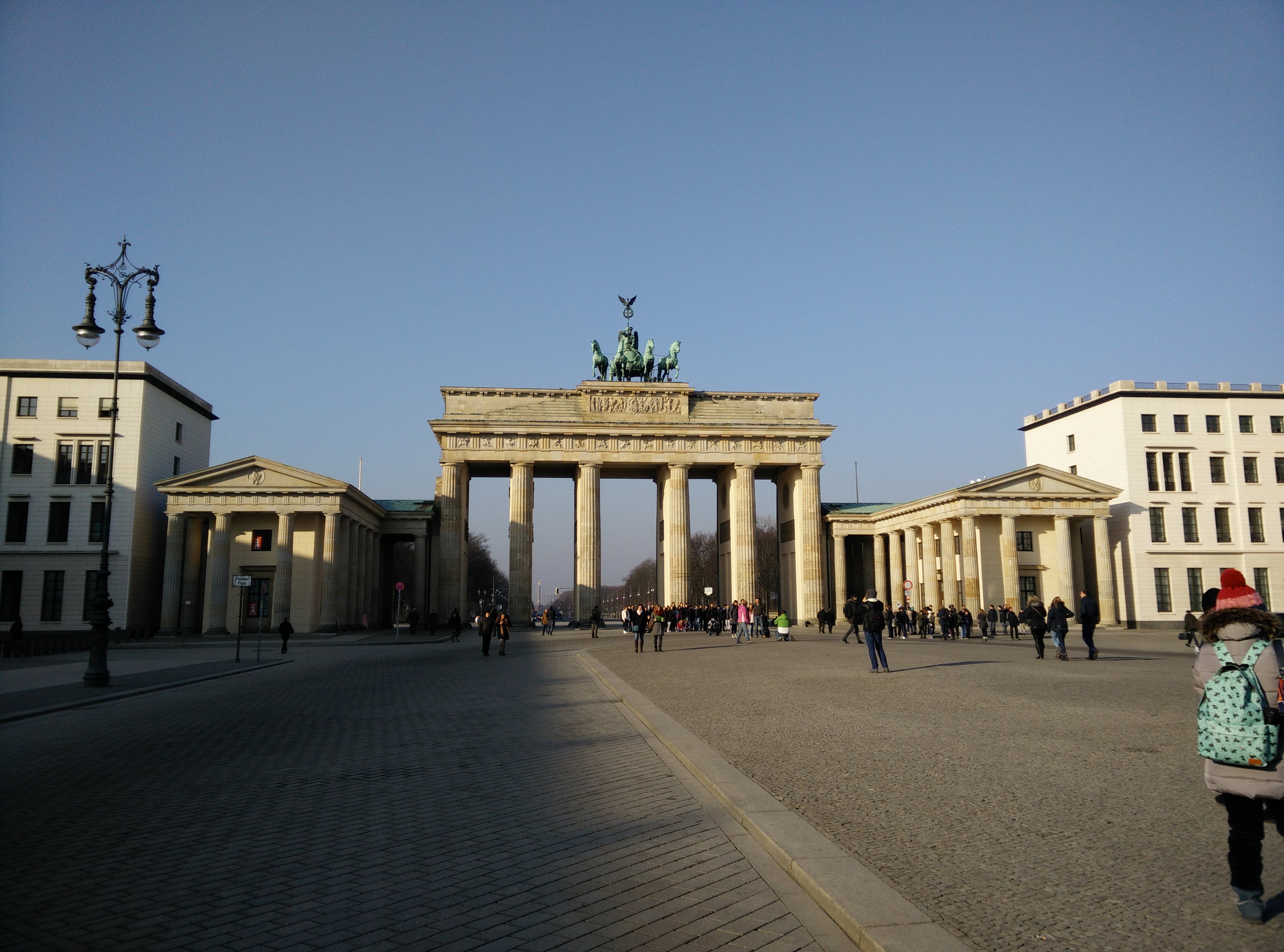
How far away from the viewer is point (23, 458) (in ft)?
172

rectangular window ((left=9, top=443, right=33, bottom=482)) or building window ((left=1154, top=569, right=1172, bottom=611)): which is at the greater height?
rectangular window ((left=9, top=443, right=33, bottom=482))

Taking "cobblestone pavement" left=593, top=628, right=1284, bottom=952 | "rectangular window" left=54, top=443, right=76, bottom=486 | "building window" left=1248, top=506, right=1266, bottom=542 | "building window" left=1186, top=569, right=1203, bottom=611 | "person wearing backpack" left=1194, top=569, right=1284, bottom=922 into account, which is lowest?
"cobblestone pavement" left=593, top=628, right=1284, bottom=952

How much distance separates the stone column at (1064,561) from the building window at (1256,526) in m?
12.6

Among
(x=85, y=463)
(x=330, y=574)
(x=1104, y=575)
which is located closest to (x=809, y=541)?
(x=1104, y=575)

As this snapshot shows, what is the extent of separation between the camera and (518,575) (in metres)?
62.0

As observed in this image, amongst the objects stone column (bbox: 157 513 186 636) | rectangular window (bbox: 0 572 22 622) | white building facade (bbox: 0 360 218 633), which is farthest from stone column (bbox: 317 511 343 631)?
rectangular window (bbox: 0 572 22 622)

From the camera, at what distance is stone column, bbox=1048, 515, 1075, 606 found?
55.7 meters

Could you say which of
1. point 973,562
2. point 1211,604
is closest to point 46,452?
point 973,562

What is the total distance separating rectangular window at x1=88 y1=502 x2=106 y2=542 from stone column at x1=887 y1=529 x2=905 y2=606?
52432mm

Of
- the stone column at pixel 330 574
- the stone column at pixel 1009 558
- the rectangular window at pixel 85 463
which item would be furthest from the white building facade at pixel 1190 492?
the rectangular window at pixel 85 463

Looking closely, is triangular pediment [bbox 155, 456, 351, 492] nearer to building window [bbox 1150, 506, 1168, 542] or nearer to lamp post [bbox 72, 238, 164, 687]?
lamp post [bbox 72, 238, 164, 687]

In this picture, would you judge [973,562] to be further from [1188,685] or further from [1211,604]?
[1211,604]

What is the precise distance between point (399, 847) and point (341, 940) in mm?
1898

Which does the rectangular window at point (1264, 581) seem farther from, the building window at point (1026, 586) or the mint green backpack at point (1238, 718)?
the mint green backpack at point (1238, 718)
